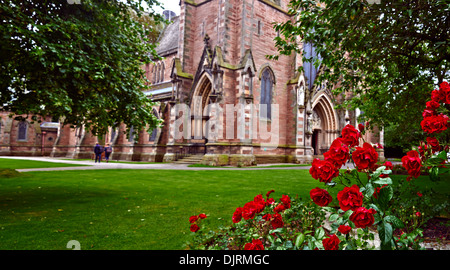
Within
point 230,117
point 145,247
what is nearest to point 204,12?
point 230,117

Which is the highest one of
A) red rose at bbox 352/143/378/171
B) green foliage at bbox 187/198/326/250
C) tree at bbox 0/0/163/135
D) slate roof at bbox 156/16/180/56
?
slate roof at bbox 156/16/180/56

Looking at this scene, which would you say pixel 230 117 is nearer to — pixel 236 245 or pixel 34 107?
pixel 34 107

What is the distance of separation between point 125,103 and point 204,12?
A: 18.8 meters

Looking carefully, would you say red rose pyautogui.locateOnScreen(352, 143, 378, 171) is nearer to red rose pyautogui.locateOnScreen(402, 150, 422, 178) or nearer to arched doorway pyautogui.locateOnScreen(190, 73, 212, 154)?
red rose pyautogui.locateOnScreen(402, 150, 422, 178)

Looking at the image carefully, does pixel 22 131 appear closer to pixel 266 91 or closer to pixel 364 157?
pixel 266 91

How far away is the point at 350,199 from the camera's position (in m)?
1.91

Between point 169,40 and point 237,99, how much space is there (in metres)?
17.2

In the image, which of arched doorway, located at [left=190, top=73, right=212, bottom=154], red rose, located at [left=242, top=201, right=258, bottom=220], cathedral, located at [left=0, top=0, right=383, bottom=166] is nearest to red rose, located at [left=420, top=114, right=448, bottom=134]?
red rose, located at [left=242, top=201, right=258, bottom=220]

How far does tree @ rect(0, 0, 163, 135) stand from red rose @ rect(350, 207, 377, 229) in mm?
5261

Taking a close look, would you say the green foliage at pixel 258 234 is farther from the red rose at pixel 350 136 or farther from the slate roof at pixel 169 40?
the slate roof at pixel 169 40

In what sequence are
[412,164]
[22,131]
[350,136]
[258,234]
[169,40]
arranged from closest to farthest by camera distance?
[412,164] → [350,136] → [258,234] → [169,40] → [22,131]

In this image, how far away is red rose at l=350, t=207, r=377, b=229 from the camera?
1.81 m

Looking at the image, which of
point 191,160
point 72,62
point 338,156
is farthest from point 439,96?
point 191,160

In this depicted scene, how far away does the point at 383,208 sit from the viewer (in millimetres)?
2023
